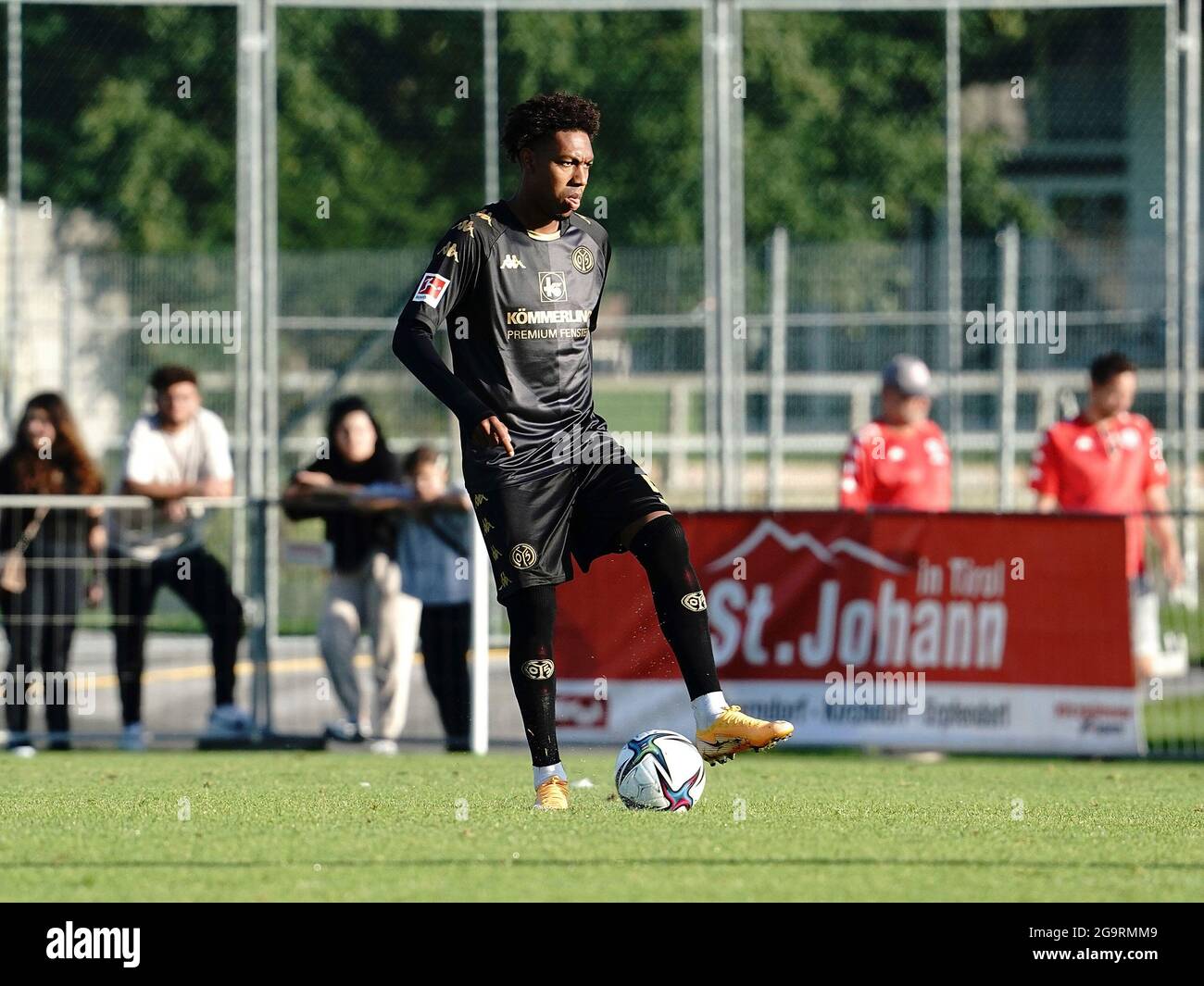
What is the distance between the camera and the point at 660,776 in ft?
23.1

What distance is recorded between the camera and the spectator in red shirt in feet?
38.5

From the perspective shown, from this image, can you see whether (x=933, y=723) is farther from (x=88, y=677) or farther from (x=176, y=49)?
(x=176, y=49)

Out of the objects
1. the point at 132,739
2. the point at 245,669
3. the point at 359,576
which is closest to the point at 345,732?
the point at 359,576

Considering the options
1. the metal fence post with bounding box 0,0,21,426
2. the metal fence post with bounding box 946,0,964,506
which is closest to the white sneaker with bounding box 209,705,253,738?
the metal fence post with bounding box 0,0,21,426

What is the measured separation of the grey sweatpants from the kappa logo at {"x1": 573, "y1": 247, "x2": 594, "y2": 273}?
14.2ft

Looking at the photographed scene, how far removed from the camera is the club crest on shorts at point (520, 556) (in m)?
7.06

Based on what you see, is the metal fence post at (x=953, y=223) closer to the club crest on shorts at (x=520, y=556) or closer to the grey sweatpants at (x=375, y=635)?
the grey sweatpants at (x=375, y=635)

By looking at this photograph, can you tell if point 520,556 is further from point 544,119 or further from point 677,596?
point 544,119

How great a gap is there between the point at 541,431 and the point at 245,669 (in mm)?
5121

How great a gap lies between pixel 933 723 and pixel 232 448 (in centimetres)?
724

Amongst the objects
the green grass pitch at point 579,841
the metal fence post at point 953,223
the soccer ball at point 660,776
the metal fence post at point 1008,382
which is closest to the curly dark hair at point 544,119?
the soccer ball at point 660,776

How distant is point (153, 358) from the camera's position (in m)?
19.3

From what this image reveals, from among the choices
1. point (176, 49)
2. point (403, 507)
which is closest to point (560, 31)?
point (176, 49)
